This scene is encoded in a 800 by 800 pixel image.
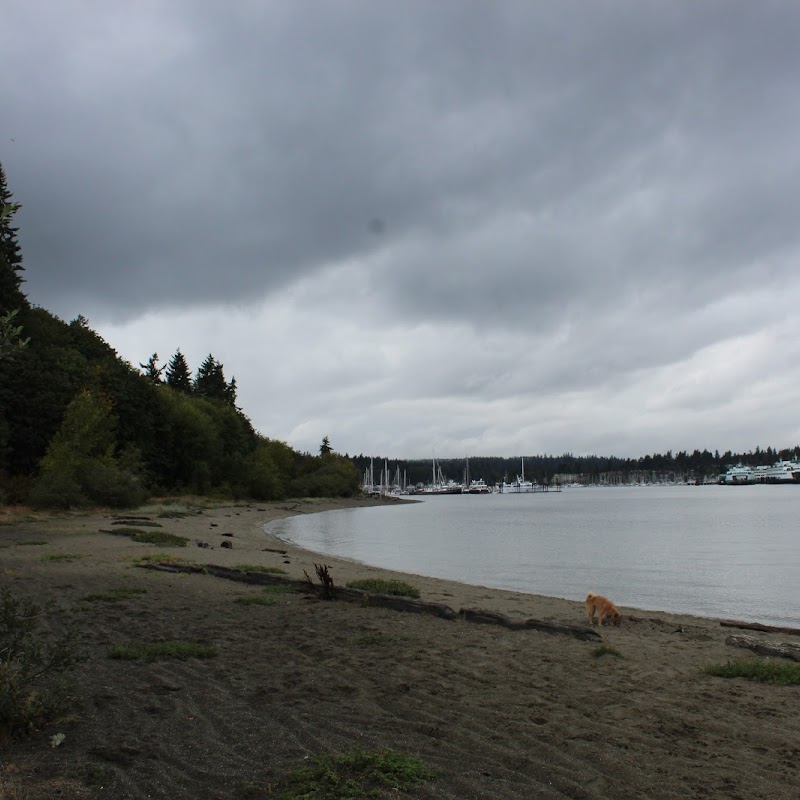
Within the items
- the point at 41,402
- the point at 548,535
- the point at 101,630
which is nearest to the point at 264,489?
the point at 41,402

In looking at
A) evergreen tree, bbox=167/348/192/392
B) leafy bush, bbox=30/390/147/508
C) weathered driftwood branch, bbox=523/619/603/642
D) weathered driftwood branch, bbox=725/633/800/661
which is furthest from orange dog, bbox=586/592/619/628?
evergreen tree, bbox=167/348/192/392

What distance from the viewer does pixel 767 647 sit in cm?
1155

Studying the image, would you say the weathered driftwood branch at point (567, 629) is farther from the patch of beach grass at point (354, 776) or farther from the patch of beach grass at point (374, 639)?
the patch of beach grass at point (354, 776)

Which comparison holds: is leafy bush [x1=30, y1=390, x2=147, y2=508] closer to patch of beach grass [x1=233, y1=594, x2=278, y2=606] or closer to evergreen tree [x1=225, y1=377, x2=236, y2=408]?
patch of beach grass [x1=233, y1=594, x2=278, y2=606]

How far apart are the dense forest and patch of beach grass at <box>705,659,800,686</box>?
1043 inches

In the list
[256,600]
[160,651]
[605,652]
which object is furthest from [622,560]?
[160,651]

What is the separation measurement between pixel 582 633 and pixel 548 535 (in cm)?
4213

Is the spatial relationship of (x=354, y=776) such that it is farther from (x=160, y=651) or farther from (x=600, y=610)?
(x=600, y=610)

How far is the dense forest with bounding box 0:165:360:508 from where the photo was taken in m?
50.1

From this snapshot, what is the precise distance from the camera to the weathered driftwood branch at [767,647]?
1103cm

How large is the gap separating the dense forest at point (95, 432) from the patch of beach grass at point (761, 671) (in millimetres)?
26499

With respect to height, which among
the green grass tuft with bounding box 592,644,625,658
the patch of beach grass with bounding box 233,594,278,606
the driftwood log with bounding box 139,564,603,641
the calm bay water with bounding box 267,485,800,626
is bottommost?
the calm bay water with bounding box 267,485,800,626

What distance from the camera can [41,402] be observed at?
192 ft

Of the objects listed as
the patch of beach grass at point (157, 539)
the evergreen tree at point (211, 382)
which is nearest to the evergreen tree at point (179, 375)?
the evergreen tree at point (211, 382)
